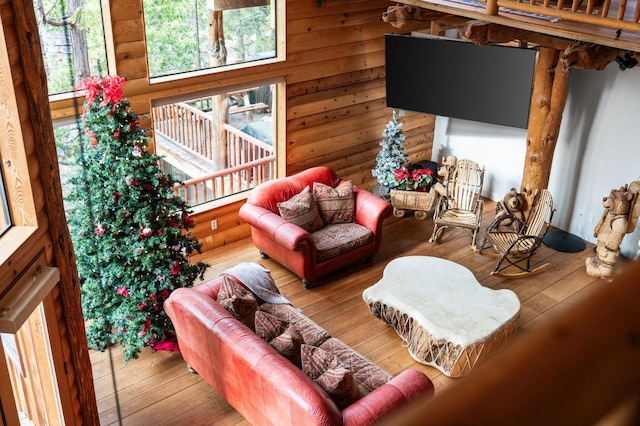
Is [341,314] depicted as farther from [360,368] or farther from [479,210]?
[479,210]

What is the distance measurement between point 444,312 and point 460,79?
2507mm

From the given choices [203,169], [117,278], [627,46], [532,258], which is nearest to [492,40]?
[627,46]

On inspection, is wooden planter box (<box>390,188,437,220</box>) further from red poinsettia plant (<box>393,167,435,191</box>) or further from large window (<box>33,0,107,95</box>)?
large window (<box>33,0,107,95</box>)

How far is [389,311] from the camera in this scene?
5879mm

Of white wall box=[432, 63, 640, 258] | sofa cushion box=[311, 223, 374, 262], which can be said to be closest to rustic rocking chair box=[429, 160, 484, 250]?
white wall box=[432, 63, 640, 258]

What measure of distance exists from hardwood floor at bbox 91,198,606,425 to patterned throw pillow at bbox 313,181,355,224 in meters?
0.56

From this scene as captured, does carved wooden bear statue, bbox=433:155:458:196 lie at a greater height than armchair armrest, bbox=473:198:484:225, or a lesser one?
greater

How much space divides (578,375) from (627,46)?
507 cm

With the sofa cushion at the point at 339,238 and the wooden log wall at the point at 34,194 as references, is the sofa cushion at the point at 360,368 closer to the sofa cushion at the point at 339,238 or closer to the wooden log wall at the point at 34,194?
the sofa cushion at the point at 339,238

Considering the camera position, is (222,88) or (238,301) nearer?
(238,301)

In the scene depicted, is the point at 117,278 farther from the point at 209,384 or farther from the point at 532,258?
the point at 532,258

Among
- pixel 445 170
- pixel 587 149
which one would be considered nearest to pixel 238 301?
pixel 445 170

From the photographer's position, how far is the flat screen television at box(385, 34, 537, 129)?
6359mm

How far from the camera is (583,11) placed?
495 centimetres
